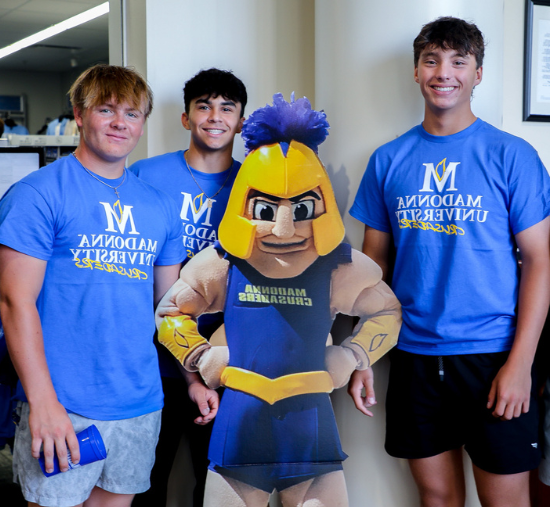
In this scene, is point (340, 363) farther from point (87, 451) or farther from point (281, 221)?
point (87, 451)

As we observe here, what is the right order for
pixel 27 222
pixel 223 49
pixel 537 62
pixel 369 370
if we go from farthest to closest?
pixel 537 62 < pixel 223 49 < pixel 369 370 < pixel 27 222

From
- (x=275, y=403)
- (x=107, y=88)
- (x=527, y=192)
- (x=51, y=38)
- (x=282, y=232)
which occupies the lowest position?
(x=275, y=403)

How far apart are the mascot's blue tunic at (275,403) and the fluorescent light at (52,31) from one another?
4.72ft

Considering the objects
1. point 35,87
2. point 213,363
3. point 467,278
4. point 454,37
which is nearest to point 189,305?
point 213,363

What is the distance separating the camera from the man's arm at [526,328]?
1.50m

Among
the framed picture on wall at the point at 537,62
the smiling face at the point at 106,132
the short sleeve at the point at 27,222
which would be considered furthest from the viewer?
the framed picture on wall at the point at 537,62

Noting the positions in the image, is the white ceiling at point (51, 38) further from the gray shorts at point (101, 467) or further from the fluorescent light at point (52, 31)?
the gray shorts at point (101, 467)

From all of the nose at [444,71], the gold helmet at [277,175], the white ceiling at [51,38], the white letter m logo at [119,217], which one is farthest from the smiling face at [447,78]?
the white ceiling at [51,38]

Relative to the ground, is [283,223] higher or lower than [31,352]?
higher

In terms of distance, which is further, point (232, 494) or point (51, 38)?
point (51, 38)

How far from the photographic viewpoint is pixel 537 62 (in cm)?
238

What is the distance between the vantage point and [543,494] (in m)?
1.98

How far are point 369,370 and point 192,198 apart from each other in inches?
28.2

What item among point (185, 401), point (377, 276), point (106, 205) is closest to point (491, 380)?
point (377, 276)
